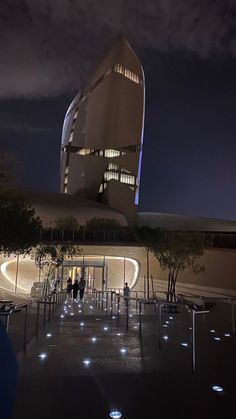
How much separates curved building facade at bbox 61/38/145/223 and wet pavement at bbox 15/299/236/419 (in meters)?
58.5

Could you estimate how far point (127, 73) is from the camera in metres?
71.1

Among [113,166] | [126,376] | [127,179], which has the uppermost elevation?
[113,166]

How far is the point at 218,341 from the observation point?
8320mm

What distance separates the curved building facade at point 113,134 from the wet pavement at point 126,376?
192 ft

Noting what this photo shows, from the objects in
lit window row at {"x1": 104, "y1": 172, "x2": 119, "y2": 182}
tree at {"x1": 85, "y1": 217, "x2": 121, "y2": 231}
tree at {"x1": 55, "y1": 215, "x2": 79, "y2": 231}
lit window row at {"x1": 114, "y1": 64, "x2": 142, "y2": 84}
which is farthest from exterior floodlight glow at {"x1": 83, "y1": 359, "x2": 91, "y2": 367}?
lit window row at {"x1": 114, "y1": 64, "x2": 142, "y2": 84}

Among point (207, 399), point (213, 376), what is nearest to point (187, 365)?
point (213, 376)

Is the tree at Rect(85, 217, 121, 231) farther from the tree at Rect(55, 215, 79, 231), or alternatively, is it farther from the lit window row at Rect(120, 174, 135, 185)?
the lit window row at Rect(120, 174, 135, 185)

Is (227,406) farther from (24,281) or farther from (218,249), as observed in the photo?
(24,281)

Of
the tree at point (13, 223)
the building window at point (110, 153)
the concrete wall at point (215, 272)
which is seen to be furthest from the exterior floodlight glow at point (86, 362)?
the building window at point (110, 153)

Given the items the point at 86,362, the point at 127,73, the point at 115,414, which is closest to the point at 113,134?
the point at 127,73

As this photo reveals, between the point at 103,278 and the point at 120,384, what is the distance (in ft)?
88.6

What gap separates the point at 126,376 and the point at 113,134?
216 feet

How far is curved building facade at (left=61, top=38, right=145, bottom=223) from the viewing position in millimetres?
68688

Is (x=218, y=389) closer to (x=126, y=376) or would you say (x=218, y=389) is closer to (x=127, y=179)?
(x=126, y=376)
